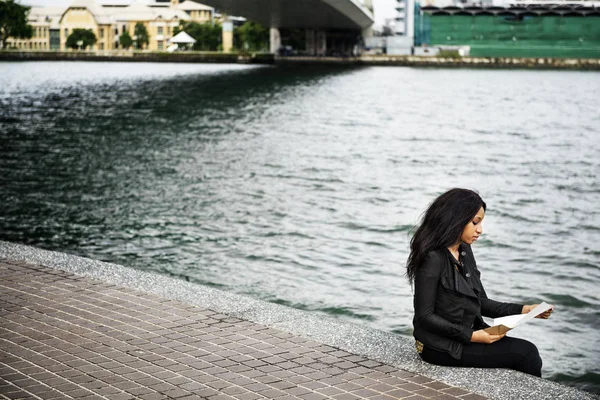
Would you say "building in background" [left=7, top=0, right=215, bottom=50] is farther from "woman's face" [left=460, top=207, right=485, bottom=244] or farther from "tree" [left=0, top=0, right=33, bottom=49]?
"woman's face" [left=460, top=207, right=485, bottom=244]

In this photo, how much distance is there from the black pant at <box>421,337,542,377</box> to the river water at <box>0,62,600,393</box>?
3.01 m

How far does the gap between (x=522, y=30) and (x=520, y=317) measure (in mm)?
102761

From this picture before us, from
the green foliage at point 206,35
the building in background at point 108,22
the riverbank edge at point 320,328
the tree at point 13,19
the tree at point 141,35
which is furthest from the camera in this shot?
the building in background at point 108,22

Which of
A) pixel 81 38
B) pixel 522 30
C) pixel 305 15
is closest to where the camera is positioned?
pixel 305 15

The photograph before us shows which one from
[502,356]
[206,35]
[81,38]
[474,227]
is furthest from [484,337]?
[81,38]

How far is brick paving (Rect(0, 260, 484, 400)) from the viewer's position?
4.56 metres

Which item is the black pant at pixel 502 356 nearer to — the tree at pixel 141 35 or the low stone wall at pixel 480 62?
the low stone wall at pixel 480 62

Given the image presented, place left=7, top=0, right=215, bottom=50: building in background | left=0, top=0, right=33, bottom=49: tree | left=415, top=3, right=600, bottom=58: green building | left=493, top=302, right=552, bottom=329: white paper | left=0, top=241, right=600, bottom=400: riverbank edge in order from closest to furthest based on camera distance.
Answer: left=493, top=302, right=552, bottom=329: white paper
left=0, top=241, right=600, bottom=400: riverbank edge
left=0, top=0, right=33, bottom=49: tree
left=415, top=3, right=600, bottom=58: green building
left=7, top=0, right=215, bottom=50: building in background

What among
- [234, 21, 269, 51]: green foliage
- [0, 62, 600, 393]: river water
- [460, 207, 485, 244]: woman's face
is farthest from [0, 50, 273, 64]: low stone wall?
[460, 207, 485, 244]: woman's face

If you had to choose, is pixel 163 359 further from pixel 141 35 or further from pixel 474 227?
pixel 141 35

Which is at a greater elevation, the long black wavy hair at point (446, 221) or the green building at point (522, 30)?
the green building at point (522, 30)

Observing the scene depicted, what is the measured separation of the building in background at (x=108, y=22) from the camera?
6038 inches

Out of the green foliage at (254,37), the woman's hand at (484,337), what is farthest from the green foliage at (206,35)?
the woman's hand at (484,337)

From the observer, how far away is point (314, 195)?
17.3 metres
